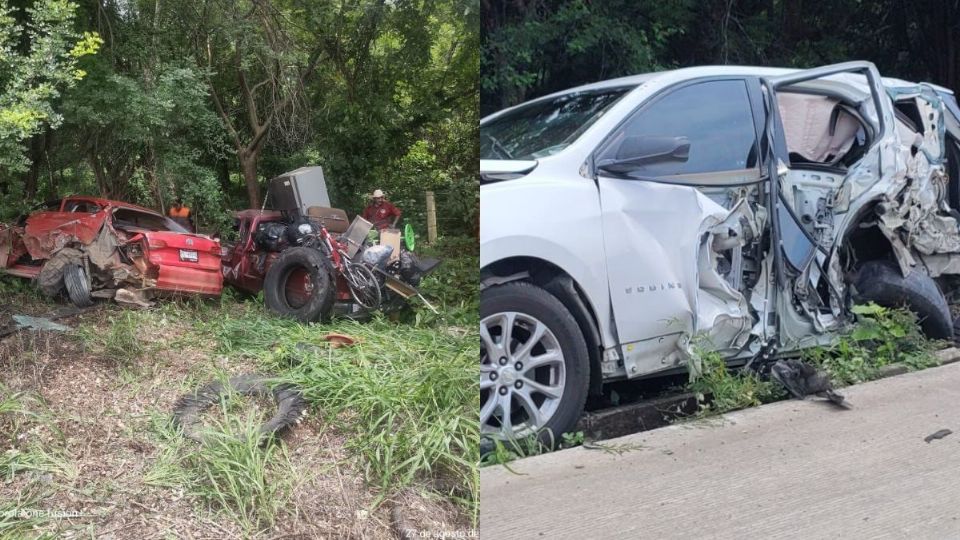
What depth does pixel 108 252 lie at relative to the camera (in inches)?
170

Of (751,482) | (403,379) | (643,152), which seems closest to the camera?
(403,379)

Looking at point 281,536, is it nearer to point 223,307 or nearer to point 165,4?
point 223,307

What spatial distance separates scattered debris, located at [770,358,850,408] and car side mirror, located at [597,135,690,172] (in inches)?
51.7

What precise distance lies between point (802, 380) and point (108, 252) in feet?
11.8

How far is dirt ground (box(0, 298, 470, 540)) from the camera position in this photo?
6.21 ft

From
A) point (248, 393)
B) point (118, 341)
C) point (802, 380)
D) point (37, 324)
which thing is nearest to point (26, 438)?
point (248, 393)

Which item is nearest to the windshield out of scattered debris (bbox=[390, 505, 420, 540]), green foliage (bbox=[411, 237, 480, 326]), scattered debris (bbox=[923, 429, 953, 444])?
green foliage (bbox=[411, 237, 480, 326])

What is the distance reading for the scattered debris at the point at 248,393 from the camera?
224cm

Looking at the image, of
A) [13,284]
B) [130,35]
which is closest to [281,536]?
[13,284]

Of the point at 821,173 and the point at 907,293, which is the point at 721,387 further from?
the point at 907,293

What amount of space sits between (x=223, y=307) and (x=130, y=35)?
1.59m

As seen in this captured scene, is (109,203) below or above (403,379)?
above

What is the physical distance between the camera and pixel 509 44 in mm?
2494

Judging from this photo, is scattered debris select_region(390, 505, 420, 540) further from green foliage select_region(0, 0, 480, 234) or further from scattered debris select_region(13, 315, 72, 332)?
scattered debris select_region(13, 315, 72, 332)
